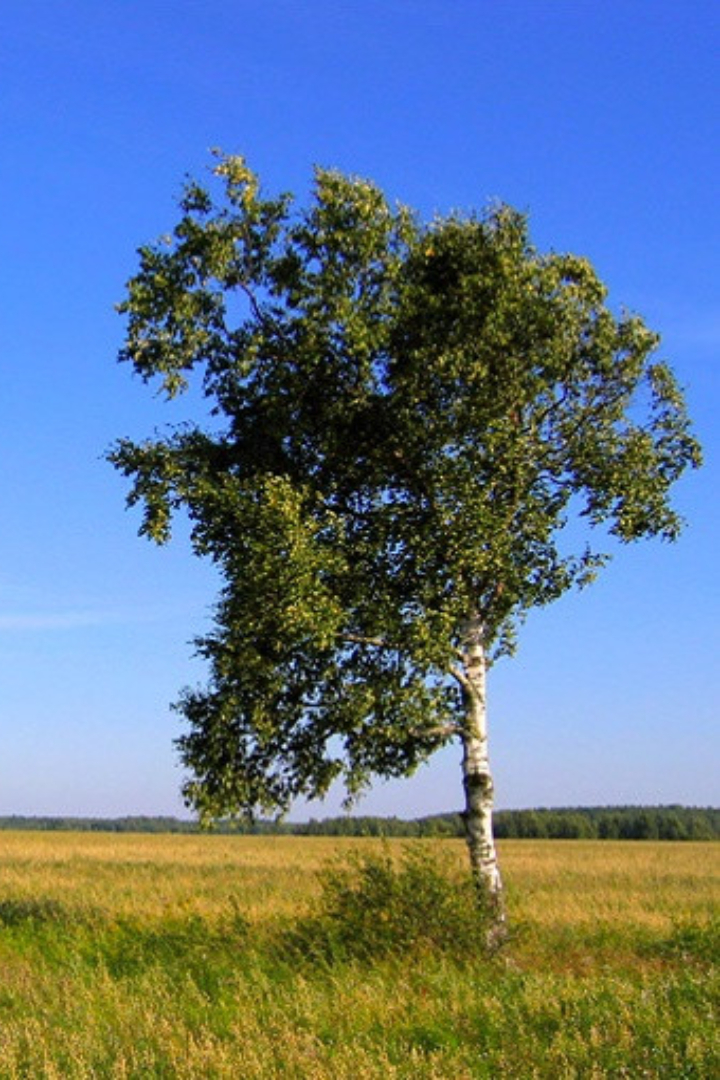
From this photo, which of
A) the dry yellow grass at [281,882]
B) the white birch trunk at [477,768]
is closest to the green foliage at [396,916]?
the dry yellow grass at [281,882]

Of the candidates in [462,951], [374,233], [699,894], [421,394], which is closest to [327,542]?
[421,394]

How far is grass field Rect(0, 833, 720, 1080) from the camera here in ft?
37.5

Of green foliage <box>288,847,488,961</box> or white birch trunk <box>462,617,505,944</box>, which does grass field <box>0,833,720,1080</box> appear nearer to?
green foliage <box>288,847,488,961</box>

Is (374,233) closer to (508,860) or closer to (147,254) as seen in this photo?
(147,254)

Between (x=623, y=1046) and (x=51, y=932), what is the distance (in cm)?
1440

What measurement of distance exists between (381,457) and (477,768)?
19.2ft

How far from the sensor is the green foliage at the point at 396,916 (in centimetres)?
1925

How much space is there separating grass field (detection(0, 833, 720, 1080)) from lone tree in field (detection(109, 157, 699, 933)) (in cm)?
295

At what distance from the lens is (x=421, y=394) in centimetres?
2286

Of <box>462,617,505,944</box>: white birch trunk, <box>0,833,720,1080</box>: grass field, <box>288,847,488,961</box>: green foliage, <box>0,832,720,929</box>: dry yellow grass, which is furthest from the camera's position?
<box>0,832,720,929</box>: dry yellow grass

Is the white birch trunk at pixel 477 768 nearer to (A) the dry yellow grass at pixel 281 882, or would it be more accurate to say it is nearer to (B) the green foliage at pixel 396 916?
(A) the dry yellow grass at pixel 281 882

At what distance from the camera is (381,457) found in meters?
23.7

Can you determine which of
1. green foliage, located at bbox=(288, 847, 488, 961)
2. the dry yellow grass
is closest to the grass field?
green foliage, located at bbox=(288, 847, 488, 961)

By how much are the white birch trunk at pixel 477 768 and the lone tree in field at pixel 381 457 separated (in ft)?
0.13
